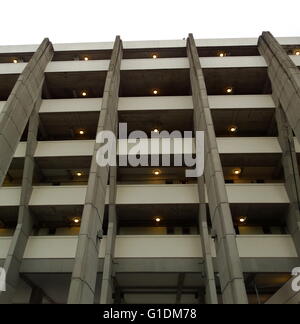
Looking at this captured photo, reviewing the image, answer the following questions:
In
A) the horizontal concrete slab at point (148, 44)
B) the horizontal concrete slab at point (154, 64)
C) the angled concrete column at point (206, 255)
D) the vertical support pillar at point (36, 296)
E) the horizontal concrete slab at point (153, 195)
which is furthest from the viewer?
the horizontal concrete slab at point (148, 44)

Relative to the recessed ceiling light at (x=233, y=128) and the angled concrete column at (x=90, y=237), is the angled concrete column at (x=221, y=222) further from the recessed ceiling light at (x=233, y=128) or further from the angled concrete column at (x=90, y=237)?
the angled concrete column at (x=90, y=237)

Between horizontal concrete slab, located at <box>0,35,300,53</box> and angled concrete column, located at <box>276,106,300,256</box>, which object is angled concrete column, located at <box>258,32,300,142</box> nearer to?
angled concrete column, located at <box>276,106,300,256</box>

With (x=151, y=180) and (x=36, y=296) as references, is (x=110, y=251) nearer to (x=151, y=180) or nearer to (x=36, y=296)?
(x=36, y=296)

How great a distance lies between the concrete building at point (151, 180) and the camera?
17.3 meters

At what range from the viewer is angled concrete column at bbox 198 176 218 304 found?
54.7 ft

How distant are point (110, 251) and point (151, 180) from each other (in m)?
7.46

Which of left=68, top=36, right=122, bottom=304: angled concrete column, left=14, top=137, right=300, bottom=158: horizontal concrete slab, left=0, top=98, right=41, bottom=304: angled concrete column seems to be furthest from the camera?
left=14, top=137, right=300, bottom=158: horizontal concrete slab

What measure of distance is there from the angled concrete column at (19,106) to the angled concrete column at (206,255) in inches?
444

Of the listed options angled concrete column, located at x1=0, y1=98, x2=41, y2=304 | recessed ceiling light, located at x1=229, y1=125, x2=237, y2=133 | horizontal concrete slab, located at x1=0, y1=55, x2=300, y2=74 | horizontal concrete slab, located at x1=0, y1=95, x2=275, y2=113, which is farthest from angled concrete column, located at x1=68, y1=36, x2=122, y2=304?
recessed ceiling light, located at x1=229, y1=125, x2=237, y2=133

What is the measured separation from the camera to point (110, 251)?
1819 centimetres

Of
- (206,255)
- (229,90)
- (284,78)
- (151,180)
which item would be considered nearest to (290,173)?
(284,78)

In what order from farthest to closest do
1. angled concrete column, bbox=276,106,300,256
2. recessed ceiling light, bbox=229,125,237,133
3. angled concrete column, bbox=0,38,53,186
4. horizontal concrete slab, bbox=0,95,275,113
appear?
recessed ceiling light, bbox=229,125,237,133
horizontal concrete slab, bbox=0,95,275,113
angled concrete column, bbox=276,106,300,256
angled concrete column, bbox=0,38,53,186

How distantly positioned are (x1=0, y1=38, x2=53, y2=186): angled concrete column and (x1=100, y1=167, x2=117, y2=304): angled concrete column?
6224 mm

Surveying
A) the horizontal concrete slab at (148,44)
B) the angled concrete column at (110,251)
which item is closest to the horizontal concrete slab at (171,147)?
the angled concrete column at (110,251)
